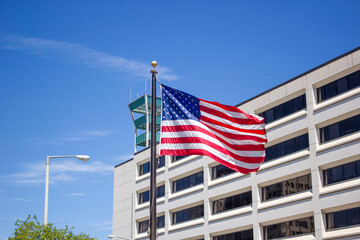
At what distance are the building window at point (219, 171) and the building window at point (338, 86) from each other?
529 inches

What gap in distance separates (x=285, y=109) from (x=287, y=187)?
24.2 feet

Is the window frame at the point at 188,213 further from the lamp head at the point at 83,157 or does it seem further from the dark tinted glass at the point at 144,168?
the lamp head at the point at 83,157

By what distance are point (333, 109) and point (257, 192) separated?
1115cm

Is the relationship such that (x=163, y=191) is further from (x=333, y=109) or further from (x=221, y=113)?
(x=221, y=113)

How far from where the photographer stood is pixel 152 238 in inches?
675

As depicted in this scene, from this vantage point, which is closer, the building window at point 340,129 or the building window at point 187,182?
the building window at point 340,129

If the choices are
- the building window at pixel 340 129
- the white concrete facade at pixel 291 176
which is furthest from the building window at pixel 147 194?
the building window at pixel 340 129

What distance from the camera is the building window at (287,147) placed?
4953cm

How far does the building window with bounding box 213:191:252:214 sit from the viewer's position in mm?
54375

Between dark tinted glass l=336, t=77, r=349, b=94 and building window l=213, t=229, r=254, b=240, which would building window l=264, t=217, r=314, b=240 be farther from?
dark tinted glass l=336, t=77, r=349, b=94

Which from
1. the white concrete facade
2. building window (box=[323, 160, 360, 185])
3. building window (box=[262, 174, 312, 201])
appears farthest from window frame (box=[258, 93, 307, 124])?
building window (box=[323, 160, 360, 185])

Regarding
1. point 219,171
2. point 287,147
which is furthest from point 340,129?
point 219,171

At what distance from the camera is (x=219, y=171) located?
5872cm

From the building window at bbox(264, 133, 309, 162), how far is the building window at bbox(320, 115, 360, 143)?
1822 mm
